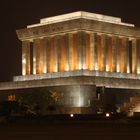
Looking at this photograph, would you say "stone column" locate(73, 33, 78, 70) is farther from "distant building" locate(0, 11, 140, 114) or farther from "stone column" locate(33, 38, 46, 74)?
"stone column" locate(33, 38, 46, 74)

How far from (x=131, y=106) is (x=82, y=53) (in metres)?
8.84

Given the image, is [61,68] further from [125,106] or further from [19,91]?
[125,106]

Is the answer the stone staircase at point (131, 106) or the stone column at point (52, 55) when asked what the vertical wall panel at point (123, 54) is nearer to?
the stone column at point (52, 55)

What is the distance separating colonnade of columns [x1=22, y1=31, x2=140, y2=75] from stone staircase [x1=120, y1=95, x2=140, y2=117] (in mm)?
6585

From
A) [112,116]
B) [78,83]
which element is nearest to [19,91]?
[78,83]

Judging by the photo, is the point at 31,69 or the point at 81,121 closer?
the point at 81,121

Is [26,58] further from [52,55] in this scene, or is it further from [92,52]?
[92,52]

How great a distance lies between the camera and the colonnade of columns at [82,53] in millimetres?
55656

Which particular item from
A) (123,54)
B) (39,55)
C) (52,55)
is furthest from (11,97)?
(123,54)

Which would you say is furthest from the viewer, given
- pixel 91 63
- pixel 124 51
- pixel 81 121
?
pixel 124 51

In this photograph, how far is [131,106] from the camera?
49.8 metres

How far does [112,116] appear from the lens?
40906 millimetres

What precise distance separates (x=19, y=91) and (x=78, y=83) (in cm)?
947

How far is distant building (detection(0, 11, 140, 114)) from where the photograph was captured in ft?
169
